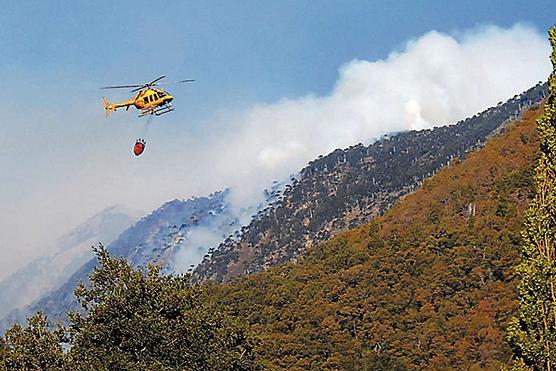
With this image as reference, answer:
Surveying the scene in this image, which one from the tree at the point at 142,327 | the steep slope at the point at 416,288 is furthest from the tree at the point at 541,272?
the steep slope at the point at 416,288

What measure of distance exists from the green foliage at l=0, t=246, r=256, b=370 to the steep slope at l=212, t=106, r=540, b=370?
53461 millimetres

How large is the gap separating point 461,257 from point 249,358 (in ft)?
258

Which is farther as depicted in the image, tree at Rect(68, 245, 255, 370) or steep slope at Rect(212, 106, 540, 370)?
steep slope at Rect(212, 106, 540, 370)

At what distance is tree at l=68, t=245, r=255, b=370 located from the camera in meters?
32.0

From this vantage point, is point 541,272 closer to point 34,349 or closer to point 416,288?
point 34,349

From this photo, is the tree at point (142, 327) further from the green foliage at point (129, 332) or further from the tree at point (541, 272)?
the tree at point (541, 272)

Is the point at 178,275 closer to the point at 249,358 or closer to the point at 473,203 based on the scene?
the point at 249,358

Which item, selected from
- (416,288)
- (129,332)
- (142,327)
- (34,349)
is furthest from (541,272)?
(416,288)

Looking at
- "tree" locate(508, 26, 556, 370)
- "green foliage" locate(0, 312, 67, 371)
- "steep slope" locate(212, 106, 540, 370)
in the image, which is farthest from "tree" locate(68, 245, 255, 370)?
"steep slope" locate(212, 106, 540, 370)

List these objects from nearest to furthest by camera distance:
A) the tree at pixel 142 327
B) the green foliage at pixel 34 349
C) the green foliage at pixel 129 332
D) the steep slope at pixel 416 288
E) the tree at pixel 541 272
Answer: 1. the tree at pixel 541 272
2. the tree at pixel 142 327
3. the green foliage at pixel 129 332
4. the green foliage at pixel 34 349
5. the steep slope at pixel 416 288

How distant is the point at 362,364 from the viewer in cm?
9038

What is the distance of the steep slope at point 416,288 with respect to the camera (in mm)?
90750

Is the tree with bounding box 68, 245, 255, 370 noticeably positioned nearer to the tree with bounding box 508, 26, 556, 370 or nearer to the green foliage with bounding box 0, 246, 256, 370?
the green foliage with bounding box 0, 246, 256, 370

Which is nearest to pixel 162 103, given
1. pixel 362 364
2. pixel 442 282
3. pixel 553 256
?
pixel 553 256
